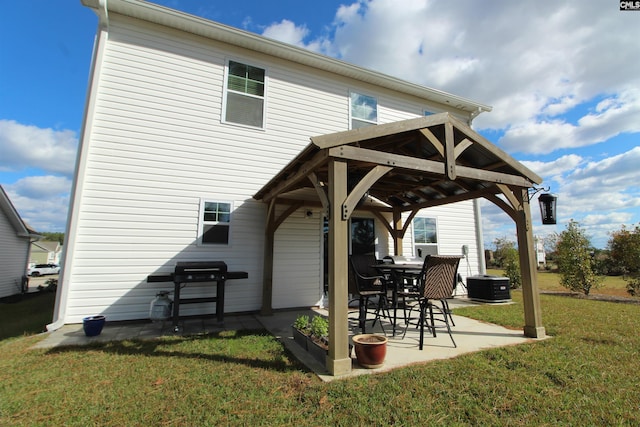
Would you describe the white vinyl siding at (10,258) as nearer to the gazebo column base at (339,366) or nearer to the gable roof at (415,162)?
the gable roof at (415,162)

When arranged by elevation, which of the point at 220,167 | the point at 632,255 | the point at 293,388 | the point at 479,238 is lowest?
the point at 293,388

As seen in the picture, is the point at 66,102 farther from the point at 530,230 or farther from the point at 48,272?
the point at 48,272

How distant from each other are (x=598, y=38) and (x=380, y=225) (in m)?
6.20

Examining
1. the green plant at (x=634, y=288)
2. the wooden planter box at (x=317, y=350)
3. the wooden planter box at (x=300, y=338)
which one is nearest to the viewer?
the wooden planter box at (x=317, y=350)

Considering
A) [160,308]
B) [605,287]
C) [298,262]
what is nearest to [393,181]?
[298,262]

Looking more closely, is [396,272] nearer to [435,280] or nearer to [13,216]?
[435,280]

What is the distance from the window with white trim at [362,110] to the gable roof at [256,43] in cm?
46

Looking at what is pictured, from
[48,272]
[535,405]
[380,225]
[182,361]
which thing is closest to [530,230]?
[535,405]

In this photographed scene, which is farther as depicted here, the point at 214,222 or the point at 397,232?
the point at 397,232

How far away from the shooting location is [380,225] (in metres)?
Answer: 7.74

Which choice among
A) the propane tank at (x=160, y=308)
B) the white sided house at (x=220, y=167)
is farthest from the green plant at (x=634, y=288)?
the propane tank at (x=160, y=308)

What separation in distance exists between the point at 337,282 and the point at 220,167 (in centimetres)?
418

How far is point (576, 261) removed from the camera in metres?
8.70

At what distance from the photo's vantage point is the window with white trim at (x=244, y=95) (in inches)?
249
